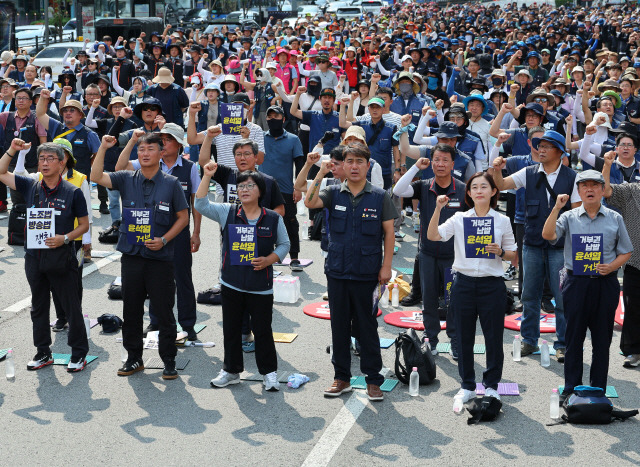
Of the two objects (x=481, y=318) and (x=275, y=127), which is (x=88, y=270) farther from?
(x=481, y=318)

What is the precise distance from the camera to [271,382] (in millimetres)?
8133

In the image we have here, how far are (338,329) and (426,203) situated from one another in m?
1.79

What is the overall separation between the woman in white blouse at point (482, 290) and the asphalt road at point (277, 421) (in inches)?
14.1

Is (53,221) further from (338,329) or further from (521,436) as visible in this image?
(521,436)

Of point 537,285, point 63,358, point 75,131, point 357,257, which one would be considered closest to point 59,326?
point 63,358

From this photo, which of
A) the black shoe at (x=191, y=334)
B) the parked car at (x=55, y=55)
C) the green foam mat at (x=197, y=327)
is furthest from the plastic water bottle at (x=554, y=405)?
the parked car at (x=55, y=55)

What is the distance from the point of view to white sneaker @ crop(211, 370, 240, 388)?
323 inches

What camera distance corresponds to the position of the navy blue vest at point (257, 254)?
8023mm

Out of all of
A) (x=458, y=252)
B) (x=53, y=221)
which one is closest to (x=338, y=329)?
(x=458, y=252)

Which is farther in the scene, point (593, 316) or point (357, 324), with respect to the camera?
point (357, 324)

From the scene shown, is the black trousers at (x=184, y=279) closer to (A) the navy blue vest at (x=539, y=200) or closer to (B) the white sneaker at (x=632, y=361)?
(A) the navy blue vest at (x=539, y=200)

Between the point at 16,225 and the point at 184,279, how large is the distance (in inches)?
192

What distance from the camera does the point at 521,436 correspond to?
716 cm

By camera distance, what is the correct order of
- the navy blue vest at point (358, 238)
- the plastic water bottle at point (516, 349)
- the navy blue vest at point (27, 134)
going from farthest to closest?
1. the navy blue vest at point (27, 134)
2. the plastic water bottle at point (516, 349)
3. the navy blue vest at point (358, 238)
